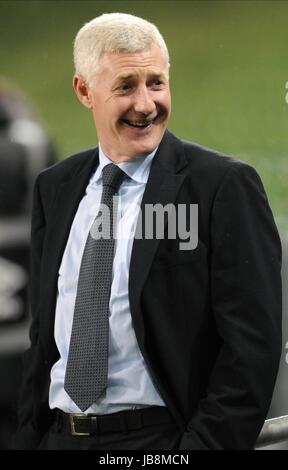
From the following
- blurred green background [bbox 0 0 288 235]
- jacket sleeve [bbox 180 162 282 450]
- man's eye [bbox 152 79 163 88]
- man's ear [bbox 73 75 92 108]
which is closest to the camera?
jacket sleeve [bbox 180 162 282 450]

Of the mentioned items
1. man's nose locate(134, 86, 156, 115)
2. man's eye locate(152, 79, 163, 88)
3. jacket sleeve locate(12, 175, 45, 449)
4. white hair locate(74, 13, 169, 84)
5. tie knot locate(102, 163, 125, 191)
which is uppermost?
white hair locate(74, 13, 169, 84)

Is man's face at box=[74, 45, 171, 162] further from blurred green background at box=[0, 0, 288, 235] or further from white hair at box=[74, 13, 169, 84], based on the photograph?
blurred green background at box=[0, 0, 288, 235]

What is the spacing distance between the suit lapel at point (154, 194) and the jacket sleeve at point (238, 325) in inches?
5.0

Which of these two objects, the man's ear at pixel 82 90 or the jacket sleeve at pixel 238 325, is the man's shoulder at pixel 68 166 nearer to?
the man's ear at pixel 82 90

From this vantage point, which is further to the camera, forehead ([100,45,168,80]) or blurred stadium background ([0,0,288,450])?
blurred stadium background ([0,0,288,450])

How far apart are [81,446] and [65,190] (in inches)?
24.2

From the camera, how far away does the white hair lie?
2090 millimetres

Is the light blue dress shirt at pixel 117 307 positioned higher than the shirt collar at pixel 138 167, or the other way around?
the shirt collar at pixel 138 167

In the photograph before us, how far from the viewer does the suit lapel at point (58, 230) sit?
221 cm

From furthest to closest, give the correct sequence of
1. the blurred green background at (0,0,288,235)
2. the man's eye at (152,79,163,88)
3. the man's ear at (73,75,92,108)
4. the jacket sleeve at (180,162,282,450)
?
the blurred green background at (0,0,288,235) → the man's ear at (73,75,92,108) → the man's eye at (152,79,163,88) → the jacket sleeve at (180,162,282,450)

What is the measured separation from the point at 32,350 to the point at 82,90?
2.11ft

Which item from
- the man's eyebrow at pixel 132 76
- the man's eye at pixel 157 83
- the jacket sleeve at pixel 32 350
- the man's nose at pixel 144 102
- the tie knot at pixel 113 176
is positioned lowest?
the jacket sleeve at pixel 32 350

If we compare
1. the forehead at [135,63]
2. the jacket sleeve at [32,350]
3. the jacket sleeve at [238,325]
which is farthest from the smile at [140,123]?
the jacket sleeve at [32,350]

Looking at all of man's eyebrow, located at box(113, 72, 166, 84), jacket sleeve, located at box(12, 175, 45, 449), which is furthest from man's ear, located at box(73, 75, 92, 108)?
jacket sleeve, located at box(12, 175, 45, 449)
